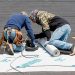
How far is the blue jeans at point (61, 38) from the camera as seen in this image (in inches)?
366

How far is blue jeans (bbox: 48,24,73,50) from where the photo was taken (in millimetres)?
9305

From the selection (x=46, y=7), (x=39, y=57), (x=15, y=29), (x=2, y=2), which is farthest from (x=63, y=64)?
(x=2, y=2)

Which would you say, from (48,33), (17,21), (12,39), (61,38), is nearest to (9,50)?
(12,39)

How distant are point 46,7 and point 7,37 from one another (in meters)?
5.68

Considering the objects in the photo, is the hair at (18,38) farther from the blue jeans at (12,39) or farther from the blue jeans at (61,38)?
the blue jeans at (61,38)

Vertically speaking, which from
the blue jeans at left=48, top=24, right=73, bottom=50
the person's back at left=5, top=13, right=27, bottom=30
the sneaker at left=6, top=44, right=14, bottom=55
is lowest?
the sneaker at left=6, top=44, right=14, bottom=55

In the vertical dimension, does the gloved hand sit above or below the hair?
below

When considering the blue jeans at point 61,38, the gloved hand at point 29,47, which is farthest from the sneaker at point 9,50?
the blue jeans at point 61,38

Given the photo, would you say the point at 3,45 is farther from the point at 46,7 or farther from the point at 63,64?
the point at 46,7

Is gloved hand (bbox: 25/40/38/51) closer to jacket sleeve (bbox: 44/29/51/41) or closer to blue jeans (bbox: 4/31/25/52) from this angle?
blue jeans (bbox: 4/31/25/52)

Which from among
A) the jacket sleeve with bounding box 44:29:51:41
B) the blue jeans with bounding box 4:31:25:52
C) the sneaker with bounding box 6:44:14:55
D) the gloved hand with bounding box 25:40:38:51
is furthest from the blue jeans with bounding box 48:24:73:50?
the sneaker with bounding box 6:44:14:55

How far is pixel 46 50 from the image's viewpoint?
30.9ft

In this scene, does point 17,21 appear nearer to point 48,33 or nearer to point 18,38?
point 18,38

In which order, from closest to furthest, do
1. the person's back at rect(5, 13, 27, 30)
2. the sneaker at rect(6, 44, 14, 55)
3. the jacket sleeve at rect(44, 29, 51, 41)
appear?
the sneaker at rect(6, 44, 14, 55)
the person's back at rect(5, 13, 27, 30)
the jacket sleeve at rect(44, 29, 51, 41)
